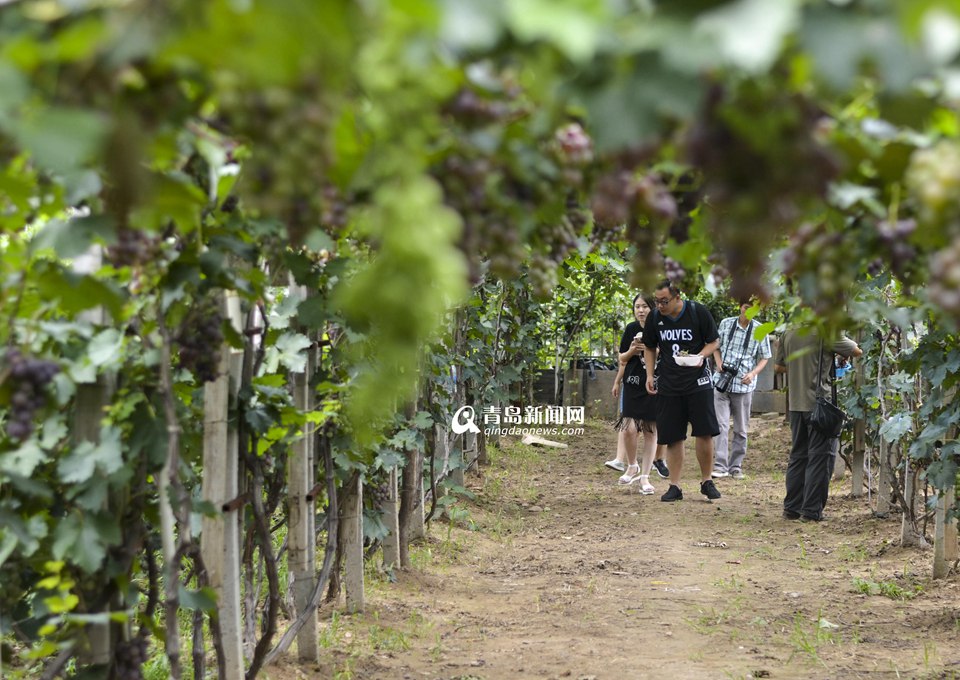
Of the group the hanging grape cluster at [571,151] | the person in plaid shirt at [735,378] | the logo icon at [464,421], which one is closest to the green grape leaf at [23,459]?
the hanging grape cluster at [571,151]

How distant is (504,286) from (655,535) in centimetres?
232

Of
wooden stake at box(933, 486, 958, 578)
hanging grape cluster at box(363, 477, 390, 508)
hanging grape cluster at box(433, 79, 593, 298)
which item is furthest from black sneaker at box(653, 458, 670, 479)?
hanging grape cluster at box(433, 79, 593, 298)

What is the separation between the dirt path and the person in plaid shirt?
1492 mm

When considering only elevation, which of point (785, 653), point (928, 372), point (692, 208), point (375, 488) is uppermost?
point (692, 208)

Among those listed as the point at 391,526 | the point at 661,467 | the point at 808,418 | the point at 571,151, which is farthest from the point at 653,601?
the point at 661,467

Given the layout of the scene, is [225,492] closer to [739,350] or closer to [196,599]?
[196,599]

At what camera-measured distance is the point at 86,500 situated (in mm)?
2379

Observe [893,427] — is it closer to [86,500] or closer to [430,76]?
[86,500]

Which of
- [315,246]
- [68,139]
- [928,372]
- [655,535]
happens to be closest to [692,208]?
[315,246]

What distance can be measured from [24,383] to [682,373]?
676cm

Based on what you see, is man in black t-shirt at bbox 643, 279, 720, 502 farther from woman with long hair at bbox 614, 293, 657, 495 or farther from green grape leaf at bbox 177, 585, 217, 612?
green grape leaf at bbox 177, 585, 217, 612

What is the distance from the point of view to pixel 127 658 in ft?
8.18

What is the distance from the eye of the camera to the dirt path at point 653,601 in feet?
14.6

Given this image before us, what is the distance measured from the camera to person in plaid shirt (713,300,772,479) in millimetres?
9797
